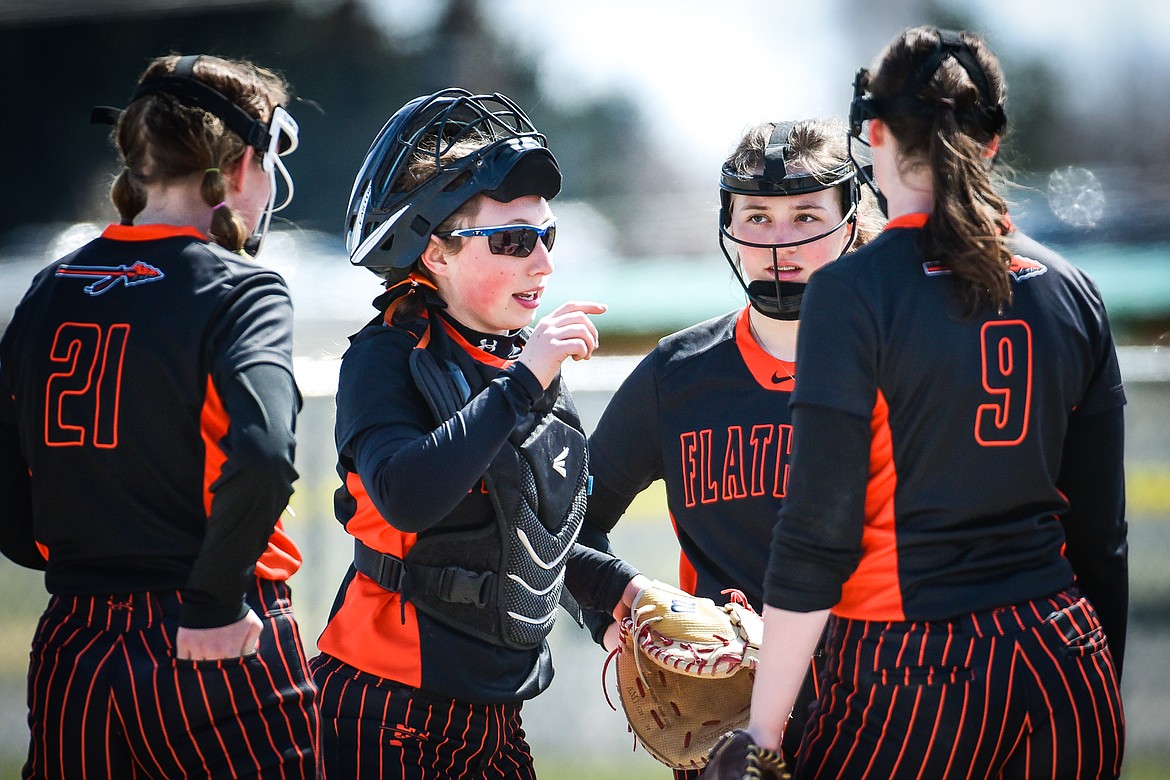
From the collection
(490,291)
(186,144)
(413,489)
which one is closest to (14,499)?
(186,144)

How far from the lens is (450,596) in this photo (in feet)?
7.92

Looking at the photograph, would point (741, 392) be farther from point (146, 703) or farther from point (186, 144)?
point (146, 703)

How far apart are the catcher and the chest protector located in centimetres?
30

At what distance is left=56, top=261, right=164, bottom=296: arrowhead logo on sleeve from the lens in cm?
235

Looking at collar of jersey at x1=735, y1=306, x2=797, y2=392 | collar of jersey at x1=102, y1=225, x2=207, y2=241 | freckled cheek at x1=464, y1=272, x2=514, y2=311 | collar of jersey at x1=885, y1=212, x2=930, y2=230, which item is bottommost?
collar of jersey at x1=735, y1=306, x2=797, y2=392

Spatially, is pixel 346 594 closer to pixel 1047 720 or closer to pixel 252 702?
pixel 252 702

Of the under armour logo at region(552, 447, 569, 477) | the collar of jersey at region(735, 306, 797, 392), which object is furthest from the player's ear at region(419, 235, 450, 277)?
the collar of jersey at region(735, 306, 797, 392)

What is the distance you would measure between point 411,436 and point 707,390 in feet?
2.71

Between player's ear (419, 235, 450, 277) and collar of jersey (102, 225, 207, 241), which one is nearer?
collar of jersey (102, 225, 207, 241)

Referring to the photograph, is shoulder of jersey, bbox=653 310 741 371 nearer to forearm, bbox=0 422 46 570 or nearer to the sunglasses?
the sunglasses

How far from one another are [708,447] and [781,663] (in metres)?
0.86

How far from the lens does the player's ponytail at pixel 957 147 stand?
6.44 ft

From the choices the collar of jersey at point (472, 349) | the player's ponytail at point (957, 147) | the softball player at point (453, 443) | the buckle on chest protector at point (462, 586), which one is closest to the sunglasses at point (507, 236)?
the softball player at point (453, 443)

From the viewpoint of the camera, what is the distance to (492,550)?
2.45 metres
